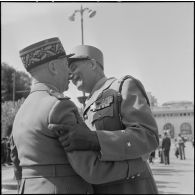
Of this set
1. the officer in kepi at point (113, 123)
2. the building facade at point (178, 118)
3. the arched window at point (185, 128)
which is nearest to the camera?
the officer in kepi at point (113, 123)

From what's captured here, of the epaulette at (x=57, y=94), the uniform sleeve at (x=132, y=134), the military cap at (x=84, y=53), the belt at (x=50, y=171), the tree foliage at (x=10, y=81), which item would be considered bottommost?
the belt at (x=50, y=171)

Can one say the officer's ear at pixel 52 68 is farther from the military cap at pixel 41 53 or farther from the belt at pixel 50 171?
the belt at pixel 50 171

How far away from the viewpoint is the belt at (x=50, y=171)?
6.64 feet

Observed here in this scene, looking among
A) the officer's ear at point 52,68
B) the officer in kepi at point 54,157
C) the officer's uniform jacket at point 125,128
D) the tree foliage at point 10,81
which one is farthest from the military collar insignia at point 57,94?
the tree foliage at point 10,81

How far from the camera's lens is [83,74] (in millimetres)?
2857

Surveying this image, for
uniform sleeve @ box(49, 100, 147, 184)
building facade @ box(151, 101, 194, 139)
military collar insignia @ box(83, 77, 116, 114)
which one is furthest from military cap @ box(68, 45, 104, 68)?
building facade @ box(151, 101, 194, 139)

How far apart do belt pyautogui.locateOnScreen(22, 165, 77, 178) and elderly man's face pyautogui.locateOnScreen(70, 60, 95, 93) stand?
950mm

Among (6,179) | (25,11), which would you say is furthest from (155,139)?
(6,179)

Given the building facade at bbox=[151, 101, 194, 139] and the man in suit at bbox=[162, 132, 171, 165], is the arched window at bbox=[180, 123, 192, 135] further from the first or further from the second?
the man in suit at bbox=[162, 132, 171, 165]

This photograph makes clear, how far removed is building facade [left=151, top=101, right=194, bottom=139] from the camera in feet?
304

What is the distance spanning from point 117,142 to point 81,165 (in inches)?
11.8

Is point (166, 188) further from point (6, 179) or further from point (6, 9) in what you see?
point (6, 9)

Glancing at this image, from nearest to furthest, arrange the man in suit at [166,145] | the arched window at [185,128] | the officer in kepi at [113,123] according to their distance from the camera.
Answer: the officer in kepi at [113,123] → the man in suit at [166,145] → the arched window at [185,128]

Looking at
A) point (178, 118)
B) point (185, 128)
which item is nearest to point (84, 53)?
point (178, 118)
